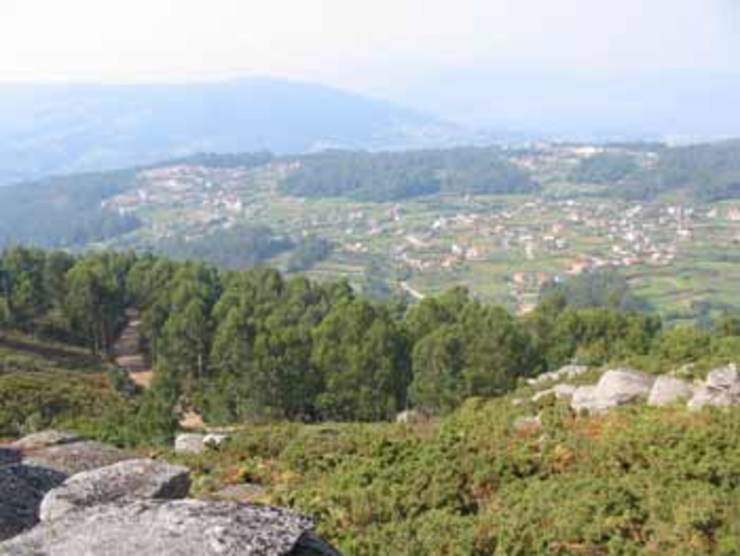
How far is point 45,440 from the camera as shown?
67.4 ft

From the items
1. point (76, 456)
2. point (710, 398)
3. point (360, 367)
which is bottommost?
point (360, 367)

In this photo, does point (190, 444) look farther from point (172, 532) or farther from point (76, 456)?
point (172, 532)

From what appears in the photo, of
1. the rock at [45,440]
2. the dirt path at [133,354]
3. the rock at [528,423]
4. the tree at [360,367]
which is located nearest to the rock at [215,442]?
the rock at [45,440]

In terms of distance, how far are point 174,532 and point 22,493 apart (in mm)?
4226

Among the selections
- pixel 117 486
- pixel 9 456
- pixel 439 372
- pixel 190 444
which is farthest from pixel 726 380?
pixel 439 372

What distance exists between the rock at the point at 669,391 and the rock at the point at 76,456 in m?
13.1

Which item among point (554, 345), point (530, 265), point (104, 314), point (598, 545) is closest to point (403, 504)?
point (598, 545)

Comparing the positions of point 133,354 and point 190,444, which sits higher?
point 190,444

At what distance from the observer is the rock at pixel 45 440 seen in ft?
65.2

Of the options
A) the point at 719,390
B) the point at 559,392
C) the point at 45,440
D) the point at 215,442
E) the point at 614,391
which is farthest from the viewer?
the point at 559,392

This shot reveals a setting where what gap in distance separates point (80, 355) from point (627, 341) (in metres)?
32.6

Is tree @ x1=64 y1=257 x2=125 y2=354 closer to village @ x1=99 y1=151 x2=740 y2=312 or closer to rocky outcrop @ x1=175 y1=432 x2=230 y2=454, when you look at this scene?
rocky outcrop @ x1=175 y1=432 x2=230 y2=454

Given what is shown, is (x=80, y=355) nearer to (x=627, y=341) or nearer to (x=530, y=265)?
(x=627, y=341)

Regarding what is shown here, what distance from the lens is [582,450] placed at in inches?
Answer: 672
